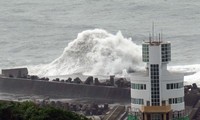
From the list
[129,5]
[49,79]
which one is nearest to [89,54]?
[49,79]

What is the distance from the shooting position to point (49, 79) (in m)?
64.6

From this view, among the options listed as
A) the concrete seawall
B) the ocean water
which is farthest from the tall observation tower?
the ocean water

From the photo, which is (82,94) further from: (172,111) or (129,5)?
(129,5)

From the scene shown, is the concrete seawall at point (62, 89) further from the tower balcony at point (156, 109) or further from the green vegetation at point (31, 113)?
the tower balcony at point (156, 109)

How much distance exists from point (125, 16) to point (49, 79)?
34839 mm

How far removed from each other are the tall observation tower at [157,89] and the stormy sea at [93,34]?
102 ft

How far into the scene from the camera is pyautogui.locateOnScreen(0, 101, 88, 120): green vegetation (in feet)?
111

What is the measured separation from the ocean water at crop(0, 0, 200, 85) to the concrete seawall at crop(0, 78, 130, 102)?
15.6 ft

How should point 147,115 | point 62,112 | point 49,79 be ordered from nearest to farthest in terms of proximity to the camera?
1. point 147,115
2. point 62,112
3. point 49,79

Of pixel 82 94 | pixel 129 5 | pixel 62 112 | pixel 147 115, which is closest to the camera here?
pixel 147 115

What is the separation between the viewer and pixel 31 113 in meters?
34.6

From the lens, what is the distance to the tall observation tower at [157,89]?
29844mm

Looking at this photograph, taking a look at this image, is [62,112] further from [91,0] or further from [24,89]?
[91,0]

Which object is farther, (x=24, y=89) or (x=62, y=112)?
(x=24, y=89)
